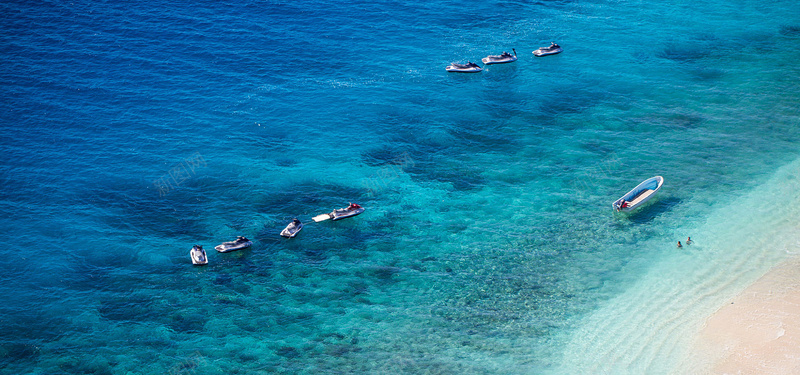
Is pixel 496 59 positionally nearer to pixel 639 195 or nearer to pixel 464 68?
pixel 464 68

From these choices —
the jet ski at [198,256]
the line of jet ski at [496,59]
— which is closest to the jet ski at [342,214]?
the jet ski at [198,256]

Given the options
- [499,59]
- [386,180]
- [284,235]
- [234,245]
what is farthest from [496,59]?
[234,245]

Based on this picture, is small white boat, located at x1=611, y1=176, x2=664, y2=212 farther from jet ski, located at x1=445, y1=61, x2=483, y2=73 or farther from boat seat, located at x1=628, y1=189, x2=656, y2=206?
jet ski, located at x1=445, y1=61, x2=483, y2=73

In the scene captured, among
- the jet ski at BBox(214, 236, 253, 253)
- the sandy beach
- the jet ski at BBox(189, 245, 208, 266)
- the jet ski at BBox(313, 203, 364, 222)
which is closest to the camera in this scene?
the sandy beach

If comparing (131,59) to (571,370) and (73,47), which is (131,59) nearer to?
(73,47)

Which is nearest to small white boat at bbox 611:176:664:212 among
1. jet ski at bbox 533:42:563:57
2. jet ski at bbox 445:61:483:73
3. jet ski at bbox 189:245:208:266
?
jet ski at bbox 445:61:483:73

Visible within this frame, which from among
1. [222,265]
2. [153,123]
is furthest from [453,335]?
[153,123]
